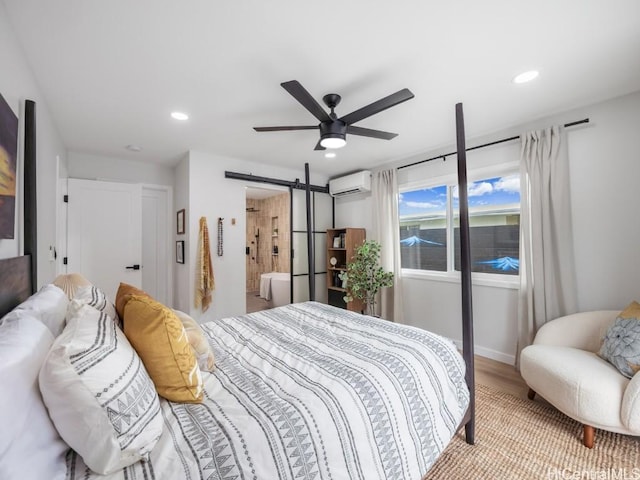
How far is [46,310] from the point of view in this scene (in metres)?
1.16

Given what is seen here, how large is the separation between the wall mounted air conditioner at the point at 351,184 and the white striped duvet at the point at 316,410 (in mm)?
2798

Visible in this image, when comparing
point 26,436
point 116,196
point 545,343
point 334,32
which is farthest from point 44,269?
point 545,343

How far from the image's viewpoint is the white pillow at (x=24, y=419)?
60 centimetres

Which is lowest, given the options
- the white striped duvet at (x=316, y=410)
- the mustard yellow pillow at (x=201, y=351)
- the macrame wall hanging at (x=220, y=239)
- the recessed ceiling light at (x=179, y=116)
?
the white striped duvet at (x=316, y=410)

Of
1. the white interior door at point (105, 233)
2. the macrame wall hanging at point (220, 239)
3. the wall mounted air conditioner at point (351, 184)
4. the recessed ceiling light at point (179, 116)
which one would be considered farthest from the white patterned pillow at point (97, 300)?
the wall mounted air conditioner at point (351, 184)

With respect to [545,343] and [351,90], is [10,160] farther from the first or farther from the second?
[545,343]

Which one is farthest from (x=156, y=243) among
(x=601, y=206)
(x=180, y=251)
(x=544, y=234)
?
(x=601, y=206)

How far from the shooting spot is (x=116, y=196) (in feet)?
12.2

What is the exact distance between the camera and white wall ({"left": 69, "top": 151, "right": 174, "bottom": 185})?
3.63m

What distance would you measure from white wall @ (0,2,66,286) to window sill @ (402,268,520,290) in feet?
12.4

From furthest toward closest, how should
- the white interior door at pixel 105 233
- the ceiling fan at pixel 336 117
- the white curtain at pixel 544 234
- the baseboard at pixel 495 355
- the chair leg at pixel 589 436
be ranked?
the white interior door at pixel 105 233, the baseboard at pixel 495 355, the white curtain at pixel 544 234, the ceiling fan at pixel 336 117, the chair leg at pixel 589 436

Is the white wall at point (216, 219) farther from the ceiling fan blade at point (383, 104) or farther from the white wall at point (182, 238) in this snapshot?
the ceiling fan blade at point (383, 104)

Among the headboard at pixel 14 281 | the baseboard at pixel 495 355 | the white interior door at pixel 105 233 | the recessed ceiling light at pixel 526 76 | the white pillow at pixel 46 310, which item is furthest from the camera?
the white interior door at pixel 105 233

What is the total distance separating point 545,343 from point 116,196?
496cm
